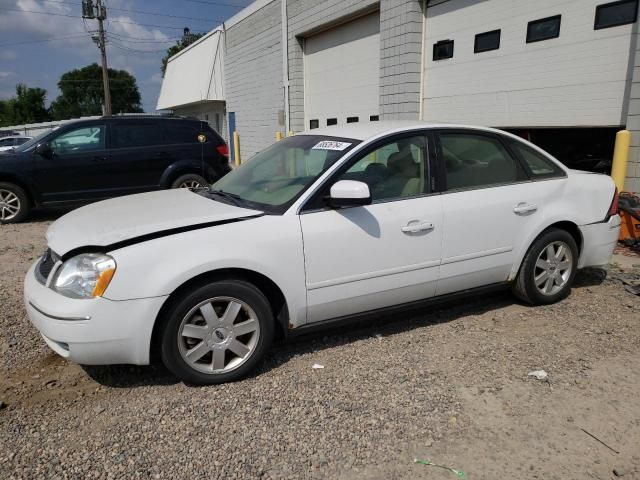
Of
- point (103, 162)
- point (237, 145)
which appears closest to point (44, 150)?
point (103, 162)

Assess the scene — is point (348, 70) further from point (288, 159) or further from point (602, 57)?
point (288, 159)

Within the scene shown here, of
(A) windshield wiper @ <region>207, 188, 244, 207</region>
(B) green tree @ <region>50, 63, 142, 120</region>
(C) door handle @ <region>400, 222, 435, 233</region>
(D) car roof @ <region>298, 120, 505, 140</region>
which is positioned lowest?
(C) door handle @ <region>400, 222, 435, 233</region>

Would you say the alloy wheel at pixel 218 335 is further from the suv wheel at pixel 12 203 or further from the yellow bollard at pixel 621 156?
the suv wheel at pixel 12 203

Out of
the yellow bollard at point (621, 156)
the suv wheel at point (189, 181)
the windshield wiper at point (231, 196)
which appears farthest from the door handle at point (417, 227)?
the suv wheel at point (189, 181)

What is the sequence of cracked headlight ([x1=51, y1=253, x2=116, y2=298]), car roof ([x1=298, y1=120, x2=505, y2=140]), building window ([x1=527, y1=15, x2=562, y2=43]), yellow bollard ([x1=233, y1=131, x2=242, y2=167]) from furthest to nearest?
yellow bollard ([x1=233, y1=131, x2=242, y2=167]) → building window ([x1=527, y1=15, x2=562, y2=43]) → car roof ([x1=298, y1=120, x2=505, y2=140]) → cracked headlight ([x1=51, y1=253, x2=116, y2=298])

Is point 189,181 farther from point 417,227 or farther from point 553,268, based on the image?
point 553,268

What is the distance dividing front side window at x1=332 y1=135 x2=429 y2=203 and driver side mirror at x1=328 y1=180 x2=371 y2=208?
10.5 inches

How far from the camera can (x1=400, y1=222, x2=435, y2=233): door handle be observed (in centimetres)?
359

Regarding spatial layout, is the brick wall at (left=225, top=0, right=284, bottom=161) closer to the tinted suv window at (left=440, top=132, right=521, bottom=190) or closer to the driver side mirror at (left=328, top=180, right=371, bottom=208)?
the tinted suv window at (left=440, top=132, right=521, bottom=190)

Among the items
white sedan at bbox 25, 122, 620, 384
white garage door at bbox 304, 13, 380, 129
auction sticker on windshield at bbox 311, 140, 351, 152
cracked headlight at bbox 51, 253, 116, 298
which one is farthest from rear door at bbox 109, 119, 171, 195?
cracked headlight at bbox 51, 253, 116, 298

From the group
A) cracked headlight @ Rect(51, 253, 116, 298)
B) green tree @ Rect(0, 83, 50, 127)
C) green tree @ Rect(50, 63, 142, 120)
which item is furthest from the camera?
green tree @ Rect(50, 63, 142, 120)

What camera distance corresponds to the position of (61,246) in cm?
312

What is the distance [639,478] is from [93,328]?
2875 mm

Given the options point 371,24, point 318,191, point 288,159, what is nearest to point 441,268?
point 318,191
